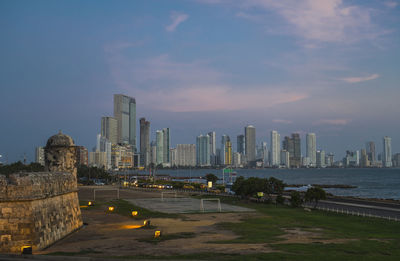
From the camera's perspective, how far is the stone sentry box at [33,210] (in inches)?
952

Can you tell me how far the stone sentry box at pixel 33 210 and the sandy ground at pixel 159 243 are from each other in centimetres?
119

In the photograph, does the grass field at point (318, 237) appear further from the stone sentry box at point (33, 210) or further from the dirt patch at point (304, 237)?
the stone sentry box at point (33, 210)

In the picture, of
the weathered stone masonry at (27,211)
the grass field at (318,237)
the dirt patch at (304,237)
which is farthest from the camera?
the dirt patch at (304,237)

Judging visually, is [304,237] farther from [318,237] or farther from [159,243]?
[159,243]

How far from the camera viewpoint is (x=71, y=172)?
3719 cm

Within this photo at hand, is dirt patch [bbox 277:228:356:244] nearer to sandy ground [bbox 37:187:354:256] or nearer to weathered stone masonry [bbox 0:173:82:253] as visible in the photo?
sandy ground [bbox 37:187:354:256]

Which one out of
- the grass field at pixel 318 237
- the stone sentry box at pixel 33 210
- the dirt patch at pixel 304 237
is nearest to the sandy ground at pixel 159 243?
the dirt patch at pixel 304 237

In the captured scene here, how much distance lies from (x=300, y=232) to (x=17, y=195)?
76.9 feet

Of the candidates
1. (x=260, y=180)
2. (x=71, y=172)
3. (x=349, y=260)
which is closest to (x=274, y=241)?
(x=349, y=260)

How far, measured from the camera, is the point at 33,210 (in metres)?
25.0

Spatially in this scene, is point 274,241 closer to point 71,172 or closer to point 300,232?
point 300,232

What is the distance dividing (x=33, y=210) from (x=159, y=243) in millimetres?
9325

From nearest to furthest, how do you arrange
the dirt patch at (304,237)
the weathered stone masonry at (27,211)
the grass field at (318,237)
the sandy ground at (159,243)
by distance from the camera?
the grass field at (318,237) < the weathered stone masonry at (27,211) < the sandy ground at (159,243) < the dirt patch at (304,237)

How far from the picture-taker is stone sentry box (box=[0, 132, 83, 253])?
2417 cm
